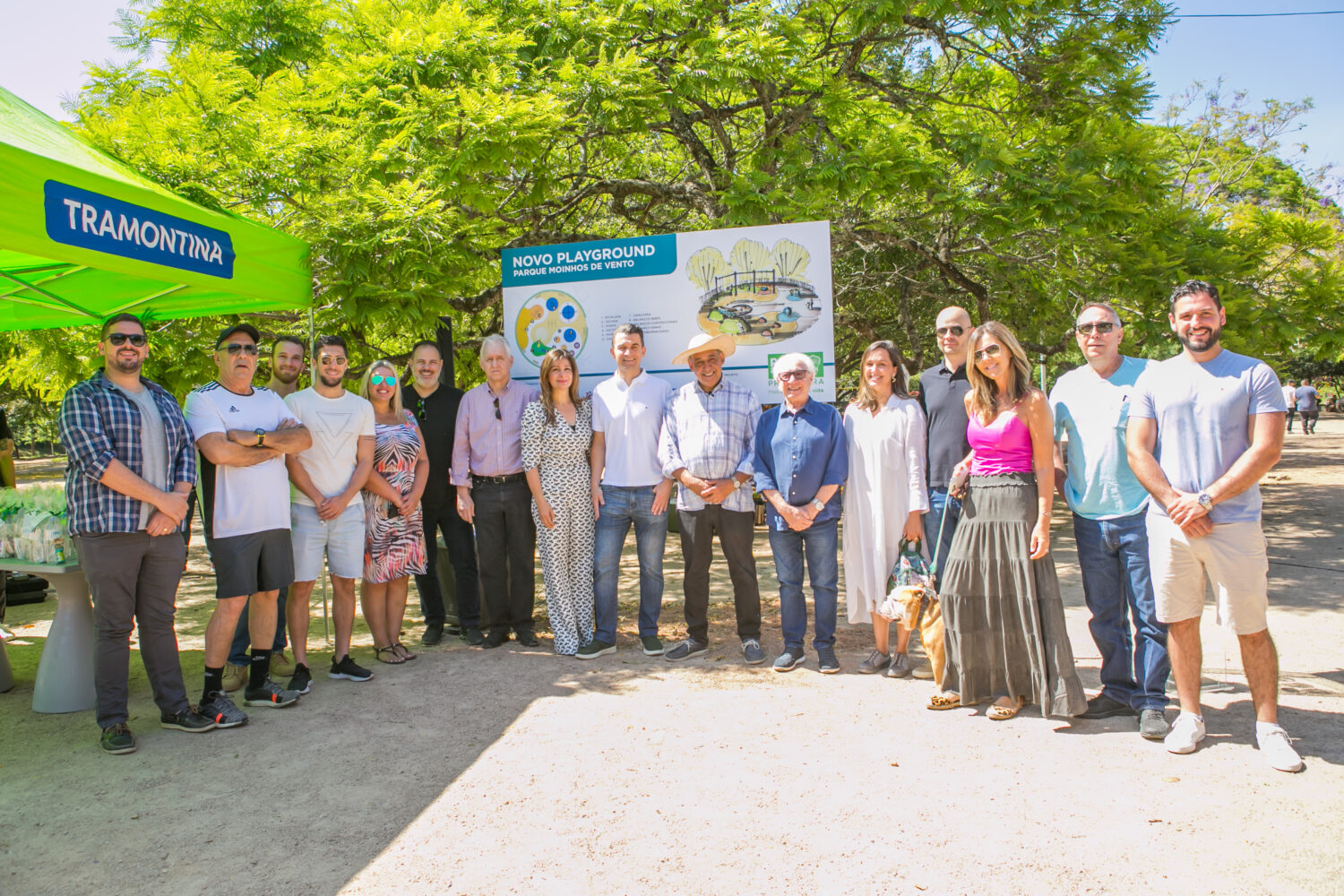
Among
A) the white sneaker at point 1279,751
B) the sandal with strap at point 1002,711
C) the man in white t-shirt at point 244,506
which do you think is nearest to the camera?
the white sneaker at point 1279,751

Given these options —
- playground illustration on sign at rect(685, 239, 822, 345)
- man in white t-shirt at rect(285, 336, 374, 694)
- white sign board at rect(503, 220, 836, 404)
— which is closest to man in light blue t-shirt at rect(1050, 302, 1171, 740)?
white sign board at rect(503, 220, 836, 404)

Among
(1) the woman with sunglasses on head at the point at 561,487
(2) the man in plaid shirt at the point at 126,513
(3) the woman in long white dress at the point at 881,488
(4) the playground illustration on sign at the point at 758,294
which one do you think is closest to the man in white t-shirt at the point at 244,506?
(2) the man in plaid shirt at the point at 126,513

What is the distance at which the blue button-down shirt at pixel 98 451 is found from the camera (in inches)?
159

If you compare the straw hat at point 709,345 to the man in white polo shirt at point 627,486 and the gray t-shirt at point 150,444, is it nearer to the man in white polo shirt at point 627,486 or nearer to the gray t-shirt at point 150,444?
the man in white polo shirt at point 627,486

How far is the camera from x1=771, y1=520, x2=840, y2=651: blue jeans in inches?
199

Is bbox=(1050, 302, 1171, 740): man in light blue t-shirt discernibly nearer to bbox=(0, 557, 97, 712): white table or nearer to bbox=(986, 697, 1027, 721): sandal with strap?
bbox=(986, 697, 1027, 721): sandal with strap

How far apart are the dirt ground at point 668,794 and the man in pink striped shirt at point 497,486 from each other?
2.33ft

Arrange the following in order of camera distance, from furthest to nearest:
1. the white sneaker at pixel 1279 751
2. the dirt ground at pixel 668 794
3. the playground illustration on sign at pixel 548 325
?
the playground illustration on sign at pixel 548 325, the white sneaker at pixel 1279 751, the dirt ground at pixel 668 794

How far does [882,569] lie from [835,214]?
5316mm

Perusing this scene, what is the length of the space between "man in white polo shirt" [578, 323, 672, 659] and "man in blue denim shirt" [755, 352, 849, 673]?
0.75 metres

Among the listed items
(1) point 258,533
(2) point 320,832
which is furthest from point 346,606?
(2) point 320,832

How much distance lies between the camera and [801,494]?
503 centimetres

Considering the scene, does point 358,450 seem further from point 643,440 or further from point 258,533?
point 643,440

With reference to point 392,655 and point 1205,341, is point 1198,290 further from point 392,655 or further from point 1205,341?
point 392,655
